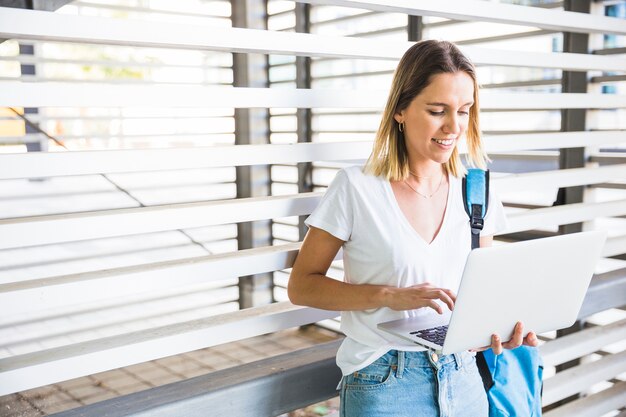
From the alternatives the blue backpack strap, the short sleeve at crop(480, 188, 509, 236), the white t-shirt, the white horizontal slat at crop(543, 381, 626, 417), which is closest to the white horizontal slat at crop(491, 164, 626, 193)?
the short sleeve at crop(480, 188, 509, 236)

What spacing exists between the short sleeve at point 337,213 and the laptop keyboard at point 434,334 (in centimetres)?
31

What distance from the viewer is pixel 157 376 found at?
241 inches

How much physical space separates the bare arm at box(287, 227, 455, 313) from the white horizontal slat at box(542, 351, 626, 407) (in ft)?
5.44

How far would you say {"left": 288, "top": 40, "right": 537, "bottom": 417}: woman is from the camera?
1.86 meters

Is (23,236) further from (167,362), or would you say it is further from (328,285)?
(167,362)

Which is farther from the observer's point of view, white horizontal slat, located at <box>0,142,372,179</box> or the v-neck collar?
the v-neck collar

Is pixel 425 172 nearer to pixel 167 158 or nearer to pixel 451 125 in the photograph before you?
pixel 451 125

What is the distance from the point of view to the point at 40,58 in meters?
6.07

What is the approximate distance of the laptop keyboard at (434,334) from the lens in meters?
1.78

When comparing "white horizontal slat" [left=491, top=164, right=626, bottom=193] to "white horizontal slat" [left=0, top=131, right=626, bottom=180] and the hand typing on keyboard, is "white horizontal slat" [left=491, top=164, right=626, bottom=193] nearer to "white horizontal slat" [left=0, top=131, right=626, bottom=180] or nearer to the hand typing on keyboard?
"white horizontal slat" [left=0, top=131, right=626, bottom=180]

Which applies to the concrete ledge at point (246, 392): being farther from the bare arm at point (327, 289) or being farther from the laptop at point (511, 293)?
the laptop at point (511, 293)

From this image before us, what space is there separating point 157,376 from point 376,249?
467cm

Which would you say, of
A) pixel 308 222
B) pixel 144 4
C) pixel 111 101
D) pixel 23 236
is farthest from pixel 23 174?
pixel 144 4

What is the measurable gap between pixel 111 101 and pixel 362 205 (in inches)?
26.9
